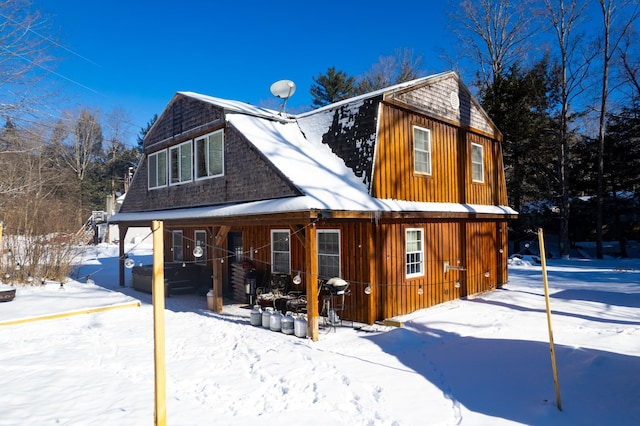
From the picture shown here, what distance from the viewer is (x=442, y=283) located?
10586 mm

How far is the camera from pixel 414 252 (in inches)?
385

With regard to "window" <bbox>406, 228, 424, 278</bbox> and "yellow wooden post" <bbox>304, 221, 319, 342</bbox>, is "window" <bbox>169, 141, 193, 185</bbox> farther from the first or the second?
"window" <bbox>406, 228, 424, 278</bbox>

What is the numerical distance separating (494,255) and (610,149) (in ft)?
55.4

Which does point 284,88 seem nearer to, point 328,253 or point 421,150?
point 421,150

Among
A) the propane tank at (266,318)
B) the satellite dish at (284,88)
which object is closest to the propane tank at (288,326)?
the propane tank at (266,318)

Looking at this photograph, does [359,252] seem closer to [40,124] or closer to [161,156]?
[161,156]

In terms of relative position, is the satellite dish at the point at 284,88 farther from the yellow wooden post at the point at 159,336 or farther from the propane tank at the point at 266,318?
the yellow wooden post at the point at 159,336

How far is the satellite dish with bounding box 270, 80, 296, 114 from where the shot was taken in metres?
11.6

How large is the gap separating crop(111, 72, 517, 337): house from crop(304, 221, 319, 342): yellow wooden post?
0.02 meters

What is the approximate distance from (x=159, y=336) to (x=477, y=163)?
11469 millimetres

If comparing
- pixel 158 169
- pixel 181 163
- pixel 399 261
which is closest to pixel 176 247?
pixel 158 169

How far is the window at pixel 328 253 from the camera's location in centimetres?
924

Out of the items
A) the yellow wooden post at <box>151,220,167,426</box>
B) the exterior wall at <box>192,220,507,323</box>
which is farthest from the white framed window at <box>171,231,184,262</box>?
the yellow wooden post at <box>151,220,167,426</box>

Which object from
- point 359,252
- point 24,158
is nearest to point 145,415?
point 359,252
